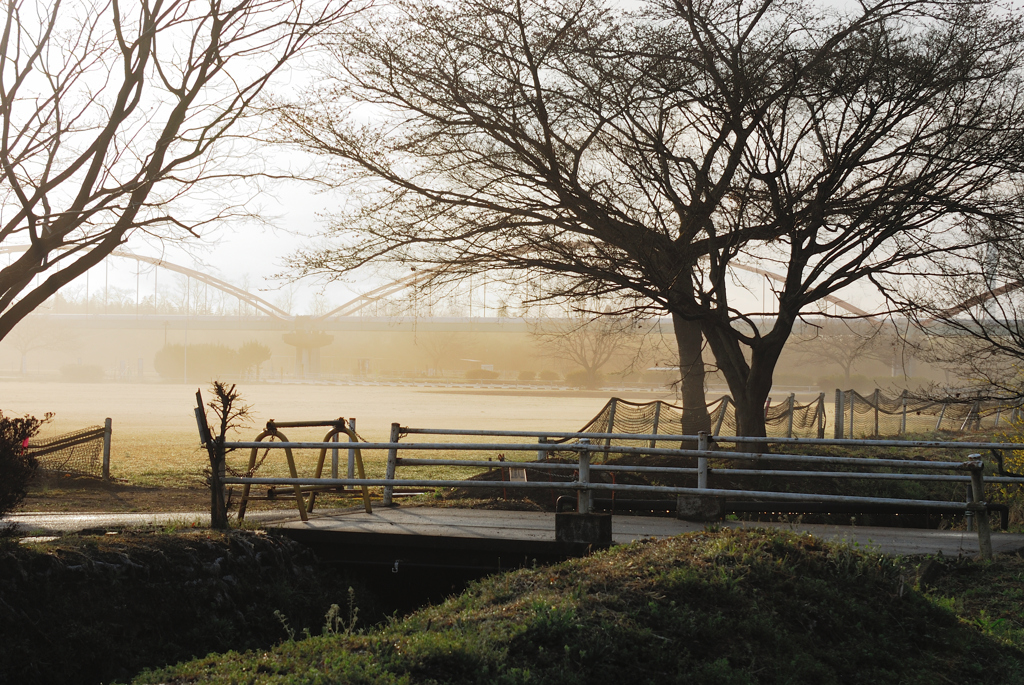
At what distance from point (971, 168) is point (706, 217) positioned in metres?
4.57

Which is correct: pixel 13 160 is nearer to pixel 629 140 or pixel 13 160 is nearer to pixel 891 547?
pixel 629 140

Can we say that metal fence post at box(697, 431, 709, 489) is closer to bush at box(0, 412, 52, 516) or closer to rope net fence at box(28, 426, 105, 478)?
bush at box(0, 412, 52, 516)

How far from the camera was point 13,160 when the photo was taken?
9320mm

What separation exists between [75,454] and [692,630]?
1516 centimetres

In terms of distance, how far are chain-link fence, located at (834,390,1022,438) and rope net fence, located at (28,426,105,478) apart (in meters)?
14.8

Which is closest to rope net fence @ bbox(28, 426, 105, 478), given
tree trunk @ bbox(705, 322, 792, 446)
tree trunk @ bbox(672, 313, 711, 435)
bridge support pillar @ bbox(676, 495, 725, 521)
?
bridge support pillar @ bbox(676, 495, 725, 521)

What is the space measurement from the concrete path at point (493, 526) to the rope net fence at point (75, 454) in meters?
5.41

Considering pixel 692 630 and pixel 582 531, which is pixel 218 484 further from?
pixel 692 630

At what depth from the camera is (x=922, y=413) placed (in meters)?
32.2

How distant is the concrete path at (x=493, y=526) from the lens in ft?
26.5

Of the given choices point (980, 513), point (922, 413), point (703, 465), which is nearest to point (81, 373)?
point (922, 413)

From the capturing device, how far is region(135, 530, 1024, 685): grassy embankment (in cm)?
459

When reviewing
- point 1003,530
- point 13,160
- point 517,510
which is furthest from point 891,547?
point 13,160

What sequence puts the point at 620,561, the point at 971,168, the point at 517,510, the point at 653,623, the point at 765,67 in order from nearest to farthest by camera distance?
1. the point at 653,623
2. the point at 620,561
3. the point at 517,510
4. the point at 765,67
5. the point at 971,168
